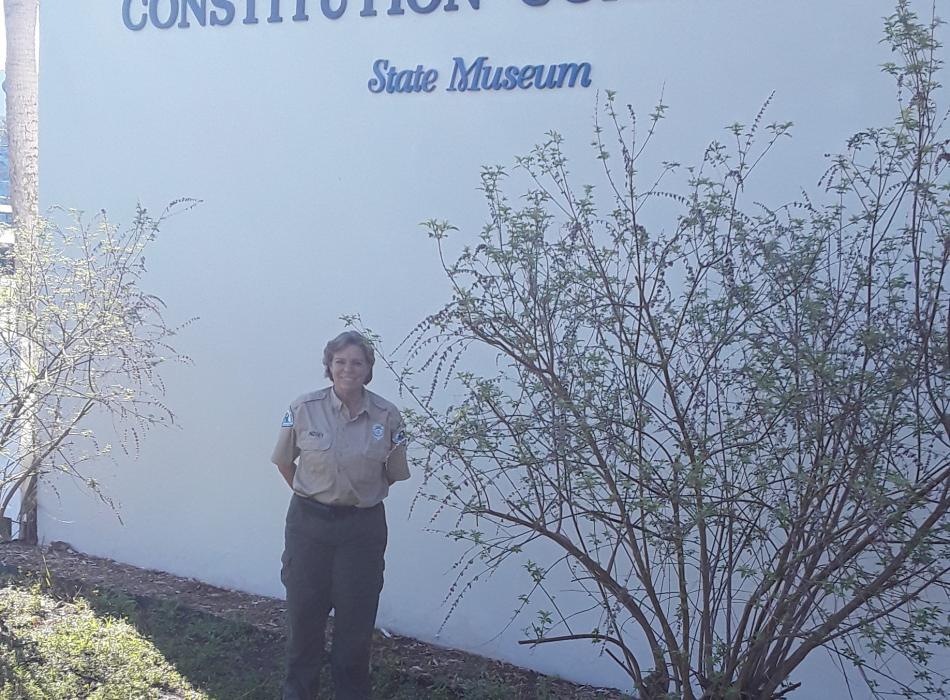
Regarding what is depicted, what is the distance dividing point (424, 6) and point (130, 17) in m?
2.22

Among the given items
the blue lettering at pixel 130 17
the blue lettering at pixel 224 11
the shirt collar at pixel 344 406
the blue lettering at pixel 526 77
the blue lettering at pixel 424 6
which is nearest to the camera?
the shirt collar at pixel 344 406

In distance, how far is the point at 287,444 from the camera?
17.6ft

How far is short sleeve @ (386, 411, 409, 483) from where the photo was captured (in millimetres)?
5211

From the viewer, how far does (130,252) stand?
722 centimetres

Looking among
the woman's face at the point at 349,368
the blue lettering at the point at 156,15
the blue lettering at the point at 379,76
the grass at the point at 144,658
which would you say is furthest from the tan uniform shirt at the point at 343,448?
the blue lettering at the point at 156,15

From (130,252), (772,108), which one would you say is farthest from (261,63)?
(772,108)

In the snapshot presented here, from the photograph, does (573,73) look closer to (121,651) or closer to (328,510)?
(328,510)

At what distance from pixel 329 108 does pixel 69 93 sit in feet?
7.15

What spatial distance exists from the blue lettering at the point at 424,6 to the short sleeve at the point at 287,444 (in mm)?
2343

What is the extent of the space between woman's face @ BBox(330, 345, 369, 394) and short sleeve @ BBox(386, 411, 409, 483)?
23 centimetres

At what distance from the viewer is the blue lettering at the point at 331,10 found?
651 centimetres

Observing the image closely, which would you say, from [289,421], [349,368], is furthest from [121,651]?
[349,368]

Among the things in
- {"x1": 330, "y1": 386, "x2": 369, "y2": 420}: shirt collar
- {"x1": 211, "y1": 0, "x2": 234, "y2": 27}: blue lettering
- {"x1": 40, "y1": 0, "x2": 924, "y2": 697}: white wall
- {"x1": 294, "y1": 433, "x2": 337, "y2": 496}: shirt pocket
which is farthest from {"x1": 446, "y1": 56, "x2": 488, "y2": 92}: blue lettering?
{"x1": 294, "y1": 433, "x2": 337, "y2": 496}: shirt pocket

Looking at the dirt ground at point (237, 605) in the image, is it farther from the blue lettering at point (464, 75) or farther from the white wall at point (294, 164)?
the blue lettering at point (464, 75)
